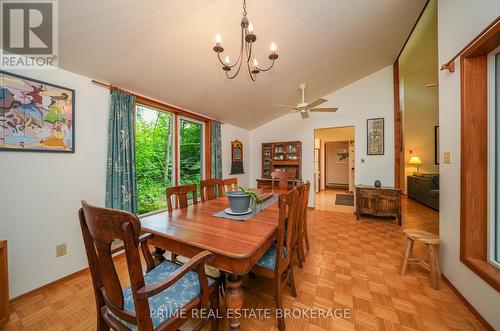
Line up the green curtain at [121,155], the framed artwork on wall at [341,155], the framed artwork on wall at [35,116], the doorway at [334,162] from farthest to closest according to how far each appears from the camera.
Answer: the framed artwork on wall at [341,155]
the doorway at [334,162]
the green curtain at [121,155]
the framed artwork on wall at [35,116]

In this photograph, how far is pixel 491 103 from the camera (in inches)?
56.7

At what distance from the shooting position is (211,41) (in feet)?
6.76

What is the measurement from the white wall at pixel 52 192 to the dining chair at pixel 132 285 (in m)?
1.39

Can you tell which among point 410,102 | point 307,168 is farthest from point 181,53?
point 410,102

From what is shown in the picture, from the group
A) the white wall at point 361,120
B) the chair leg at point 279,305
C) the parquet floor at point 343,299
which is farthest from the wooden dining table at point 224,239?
the white wall at point 361,120

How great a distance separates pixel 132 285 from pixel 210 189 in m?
1.82

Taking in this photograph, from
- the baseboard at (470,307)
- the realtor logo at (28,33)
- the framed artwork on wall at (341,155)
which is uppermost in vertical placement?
the realtor logo at (28,33)

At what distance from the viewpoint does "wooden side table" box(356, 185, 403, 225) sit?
11.5ft

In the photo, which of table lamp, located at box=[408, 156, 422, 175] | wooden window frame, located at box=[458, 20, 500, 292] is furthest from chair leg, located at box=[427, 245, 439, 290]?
table lamp, located at box=[408, 156, 422, 175]

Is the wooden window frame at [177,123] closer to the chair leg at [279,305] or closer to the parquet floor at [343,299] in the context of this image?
the parquet floor at [343,299]

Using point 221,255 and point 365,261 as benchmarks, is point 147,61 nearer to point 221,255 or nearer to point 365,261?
point 221,255

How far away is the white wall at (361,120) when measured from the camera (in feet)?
12.7

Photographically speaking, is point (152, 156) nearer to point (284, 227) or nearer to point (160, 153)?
point (160, 153)

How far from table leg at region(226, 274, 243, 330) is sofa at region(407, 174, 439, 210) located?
5.18 meters
